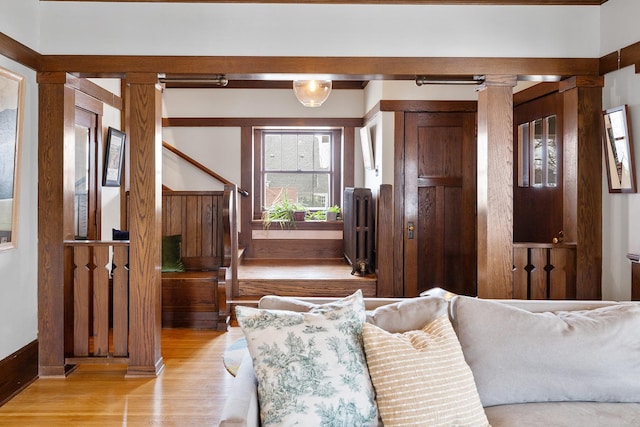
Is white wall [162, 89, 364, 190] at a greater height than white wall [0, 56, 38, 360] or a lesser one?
greater

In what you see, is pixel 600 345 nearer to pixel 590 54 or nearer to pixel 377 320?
pixel 377 320

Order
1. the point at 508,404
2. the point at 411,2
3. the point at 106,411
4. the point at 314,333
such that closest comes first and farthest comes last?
the point at 314,333 → the point at 508,404 → the point at 106,411 → the point at 411,2

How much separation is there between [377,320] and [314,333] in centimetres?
37

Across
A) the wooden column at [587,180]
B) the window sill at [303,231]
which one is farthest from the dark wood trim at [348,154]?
the wooden column at [587,180]

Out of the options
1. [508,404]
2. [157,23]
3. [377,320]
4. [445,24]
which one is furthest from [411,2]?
[508,404]

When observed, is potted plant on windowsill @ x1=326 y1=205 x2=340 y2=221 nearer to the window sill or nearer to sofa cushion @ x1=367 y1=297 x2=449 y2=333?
the window sill

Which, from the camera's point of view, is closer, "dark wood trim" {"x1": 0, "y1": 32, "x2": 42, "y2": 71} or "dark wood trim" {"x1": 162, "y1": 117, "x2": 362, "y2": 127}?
"dark wood trim" {"x1": 0, "y1": 32, "x2": 42, "y2": 71}

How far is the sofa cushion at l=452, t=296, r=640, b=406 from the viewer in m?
2.30

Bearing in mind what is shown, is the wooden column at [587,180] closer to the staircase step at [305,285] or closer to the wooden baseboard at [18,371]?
the staircase step at [305,285]

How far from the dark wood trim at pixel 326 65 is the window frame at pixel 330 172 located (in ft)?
12.3

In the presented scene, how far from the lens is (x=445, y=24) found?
13.2ft

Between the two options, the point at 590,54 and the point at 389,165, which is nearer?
the point at 590,54

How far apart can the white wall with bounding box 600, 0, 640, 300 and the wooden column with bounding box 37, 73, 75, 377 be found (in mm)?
3675

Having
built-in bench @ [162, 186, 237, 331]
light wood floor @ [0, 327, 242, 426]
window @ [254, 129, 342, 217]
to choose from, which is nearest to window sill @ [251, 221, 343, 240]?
window @ [254, 129, 342, 217]
